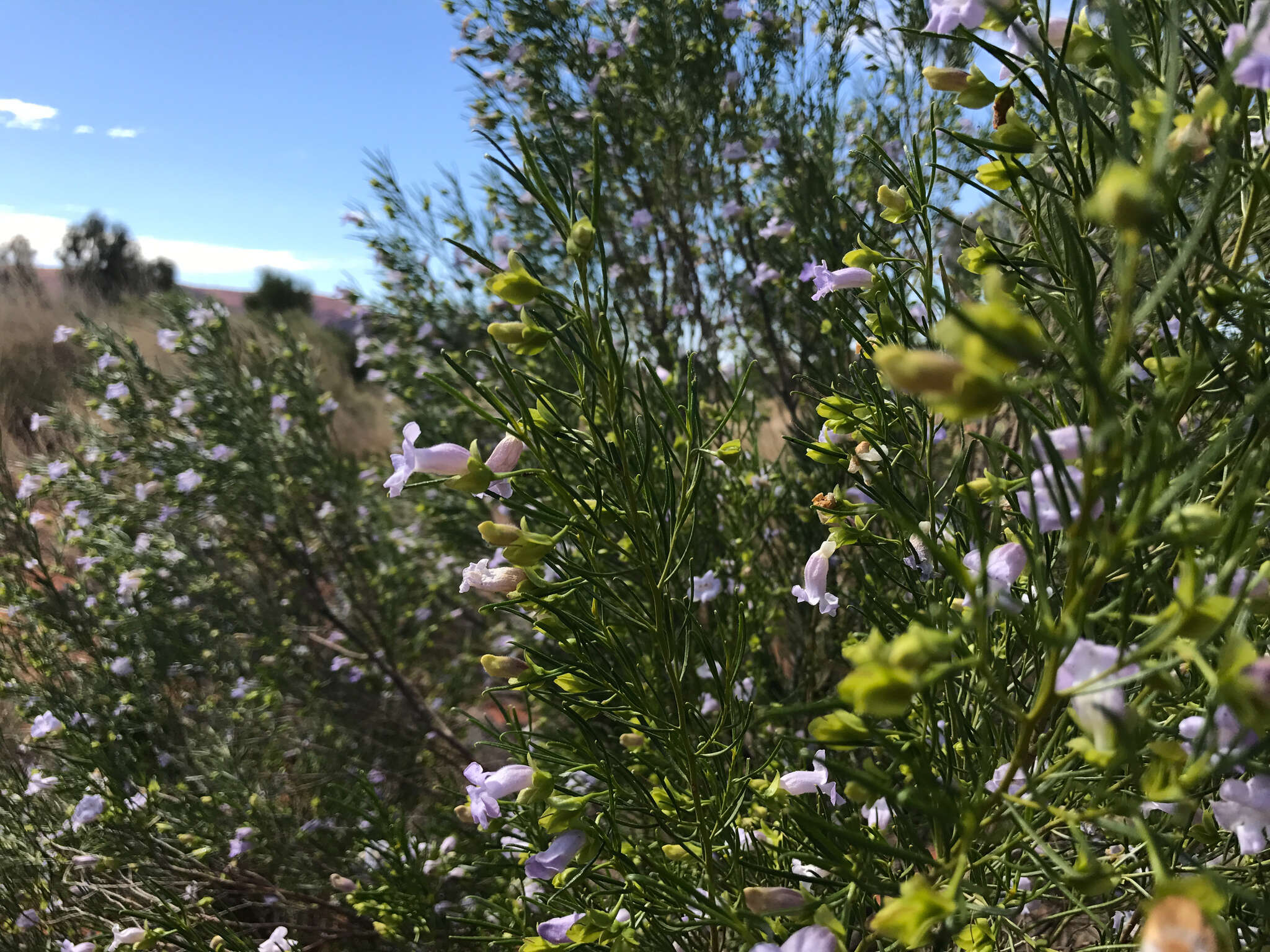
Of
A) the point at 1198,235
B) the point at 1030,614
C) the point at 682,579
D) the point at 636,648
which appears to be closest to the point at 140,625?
the point at 636,648

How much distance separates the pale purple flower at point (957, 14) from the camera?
0.80 meters

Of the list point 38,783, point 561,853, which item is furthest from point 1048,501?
point 38,783

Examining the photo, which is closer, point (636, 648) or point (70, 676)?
point (636, 648)

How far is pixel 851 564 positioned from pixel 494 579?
0.57 metres

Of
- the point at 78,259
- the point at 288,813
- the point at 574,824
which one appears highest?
the point at 78,259

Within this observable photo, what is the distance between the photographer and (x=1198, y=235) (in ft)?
1.52

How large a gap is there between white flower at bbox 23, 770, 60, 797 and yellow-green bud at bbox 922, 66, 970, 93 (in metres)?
3.51

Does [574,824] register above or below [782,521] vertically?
below

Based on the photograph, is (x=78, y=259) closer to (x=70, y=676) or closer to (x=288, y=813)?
(x=70, y=676)

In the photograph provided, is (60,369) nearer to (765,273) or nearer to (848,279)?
(765,273)

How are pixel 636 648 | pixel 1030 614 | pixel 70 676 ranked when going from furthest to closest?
pixel 70 676
pixel 636 648
pixel 1030 614

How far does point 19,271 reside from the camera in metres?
12.6

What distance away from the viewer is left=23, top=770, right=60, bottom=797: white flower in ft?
8.30

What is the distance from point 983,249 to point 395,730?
14.0 ft
